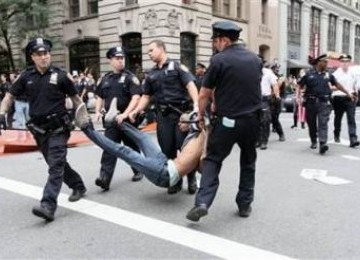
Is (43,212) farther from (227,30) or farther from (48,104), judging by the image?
(227,30)

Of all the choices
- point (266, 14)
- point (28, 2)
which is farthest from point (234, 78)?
point (266, 14)

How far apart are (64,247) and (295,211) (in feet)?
8.02

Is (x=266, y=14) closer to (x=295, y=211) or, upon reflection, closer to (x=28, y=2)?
(x=28, y=2)

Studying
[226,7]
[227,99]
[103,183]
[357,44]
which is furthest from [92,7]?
[357,44]

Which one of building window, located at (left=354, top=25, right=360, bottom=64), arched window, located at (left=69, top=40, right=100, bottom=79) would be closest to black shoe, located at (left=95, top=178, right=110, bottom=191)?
arched window, located at (left=69, top=40, right=100, bottom=79)

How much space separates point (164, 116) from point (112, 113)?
2.22ft

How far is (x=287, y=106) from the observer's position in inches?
888

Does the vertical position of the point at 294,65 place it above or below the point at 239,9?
below

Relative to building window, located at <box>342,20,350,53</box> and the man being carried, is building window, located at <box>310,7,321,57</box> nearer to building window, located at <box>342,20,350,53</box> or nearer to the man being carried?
building window, located at <box>342,20,350,53</box>

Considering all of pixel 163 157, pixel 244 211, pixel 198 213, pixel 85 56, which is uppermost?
pixel 85 56

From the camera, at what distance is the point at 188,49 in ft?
86.0

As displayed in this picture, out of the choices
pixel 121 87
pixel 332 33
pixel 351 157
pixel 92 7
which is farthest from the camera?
pixel 332 33

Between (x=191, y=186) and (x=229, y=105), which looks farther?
(x=191, y=186)

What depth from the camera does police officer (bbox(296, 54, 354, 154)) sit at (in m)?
9.61
